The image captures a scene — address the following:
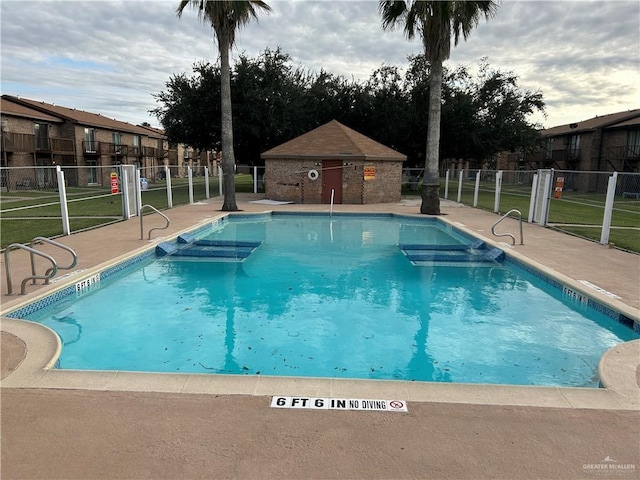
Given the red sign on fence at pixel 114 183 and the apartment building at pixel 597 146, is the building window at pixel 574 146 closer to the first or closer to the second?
the apartment building at pixel 597 146

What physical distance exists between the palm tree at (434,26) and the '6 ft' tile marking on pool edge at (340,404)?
1546 cm

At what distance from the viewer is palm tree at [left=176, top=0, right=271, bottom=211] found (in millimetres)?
16656

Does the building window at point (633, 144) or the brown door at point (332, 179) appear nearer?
the brown door at point (332, 179)

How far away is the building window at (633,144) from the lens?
33.4 m

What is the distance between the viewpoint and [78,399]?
11.5 ft

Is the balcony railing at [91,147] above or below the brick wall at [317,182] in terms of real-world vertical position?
above

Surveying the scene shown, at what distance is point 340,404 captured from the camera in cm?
348

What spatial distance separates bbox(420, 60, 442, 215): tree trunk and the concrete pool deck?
1421cm

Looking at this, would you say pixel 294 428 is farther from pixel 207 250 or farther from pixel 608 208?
pixel 608 208

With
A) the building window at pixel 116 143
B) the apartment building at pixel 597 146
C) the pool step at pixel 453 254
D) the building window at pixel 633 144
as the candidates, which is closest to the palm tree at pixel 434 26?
the pool step at pixel 453 254

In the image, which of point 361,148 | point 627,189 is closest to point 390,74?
point 361,148

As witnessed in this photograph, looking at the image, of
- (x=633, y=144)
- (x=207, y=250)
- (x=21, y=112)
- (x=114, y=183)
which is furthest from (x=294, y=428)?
(x=633, y=144)

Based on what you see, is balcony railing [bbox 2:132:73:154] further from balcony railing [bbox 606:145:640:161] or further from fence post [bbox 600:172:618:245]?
balcony railing [bbox 606:145:640:161]

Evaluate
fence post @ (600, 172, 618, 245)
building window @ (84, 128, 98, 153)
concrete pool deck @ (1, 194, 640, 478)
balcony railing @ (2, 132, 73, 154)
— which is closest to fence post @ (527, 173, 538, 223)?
fence post @ (600, 172, 618, 245)
